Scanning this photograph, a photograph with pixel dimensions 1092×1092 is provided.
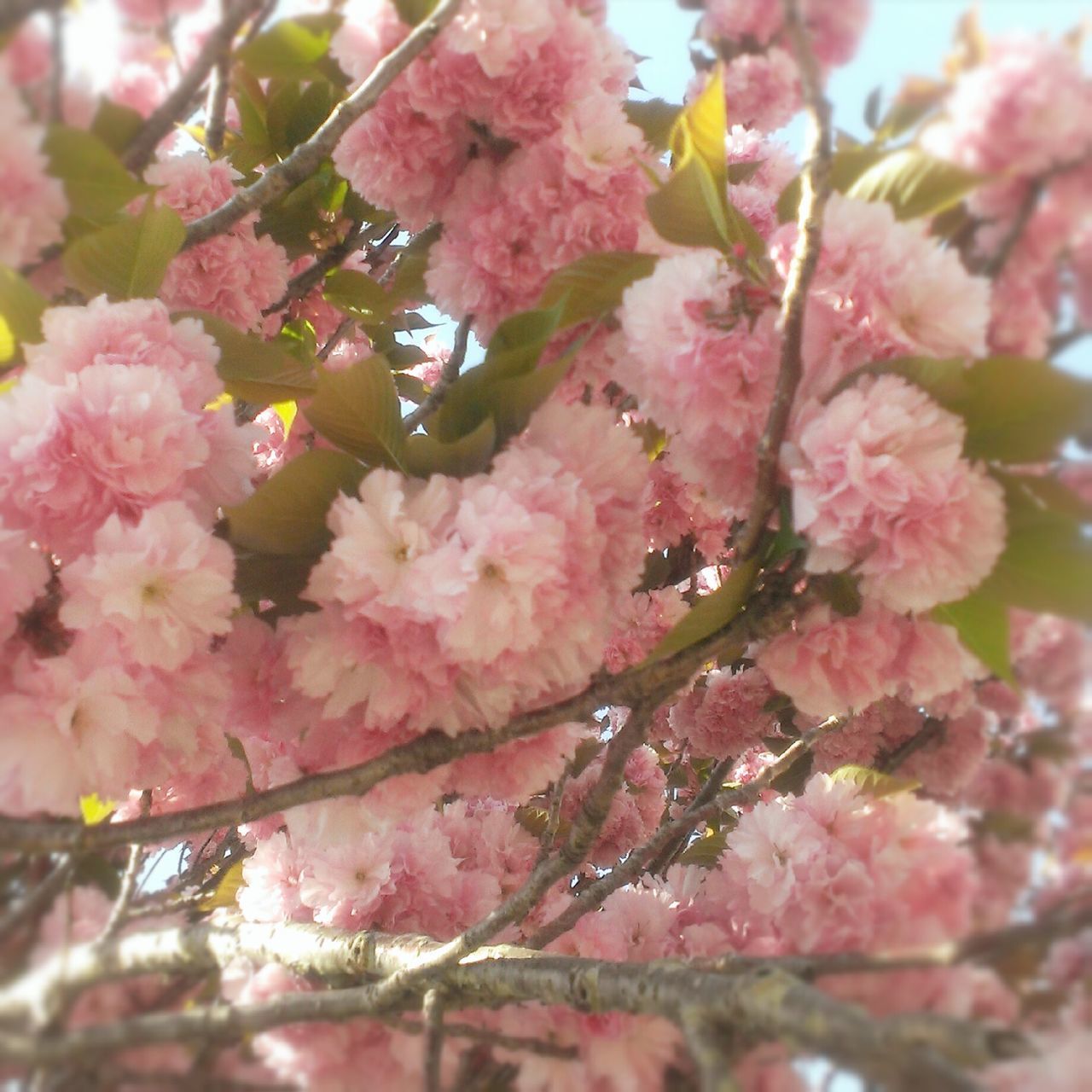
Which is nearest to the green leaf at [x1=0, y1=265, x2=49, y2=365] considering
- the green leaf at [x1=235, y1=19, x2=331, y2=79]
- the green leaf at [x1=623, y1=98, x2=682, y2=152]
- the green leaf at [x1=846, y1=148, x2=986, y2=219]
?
the green leaf at [x1=235, y1=19, x2=331, y2=79]

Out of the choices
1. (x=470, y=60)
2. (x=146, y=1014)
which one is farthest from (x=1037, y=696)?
(x=470, y=60)

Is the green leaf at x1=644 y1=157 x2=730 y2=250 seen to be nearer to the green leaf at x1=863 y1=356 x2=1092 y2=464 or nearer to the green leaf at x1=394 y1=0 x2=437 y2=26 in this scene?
the green leaf at x1=863 y1=356 x2=1092 y2=464

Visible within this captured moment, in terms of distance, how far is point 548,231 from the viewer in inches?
39.0

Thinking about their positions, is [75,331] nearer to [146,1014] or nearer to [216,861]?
[146,1014]

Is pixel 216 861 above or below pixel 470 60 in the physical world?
below

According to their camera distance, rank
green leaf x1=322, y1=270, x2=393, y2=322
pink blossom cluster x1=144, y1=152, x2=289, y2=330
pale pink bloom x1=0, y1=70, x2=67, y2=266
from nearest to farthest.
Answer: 1. pale pink bloom x1=0, y1=70, x2=67, y2=266
2. pink blossom cluster x1=144, y1=152, x2=289, y2=330
3. green leaf x1=322, y1=270, x2=393, y2=322

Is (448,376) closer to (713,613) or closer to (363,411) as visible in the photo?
(363,411)

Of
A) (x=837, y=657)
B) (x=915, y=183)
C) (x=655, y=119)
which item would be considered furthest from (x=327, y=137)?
(x=837, y=657)

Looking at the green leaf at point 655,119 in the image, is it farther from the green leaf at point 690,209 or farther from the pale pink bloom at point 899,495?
the pale pink bloom at point 899,495

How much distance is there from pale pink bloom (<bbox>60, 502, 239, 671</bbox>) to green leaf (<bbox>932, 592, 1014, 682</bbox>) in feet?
1.77

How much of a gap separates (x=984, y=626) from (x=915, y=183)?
1.00 feet

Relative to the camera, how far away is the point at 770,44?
0.70 m

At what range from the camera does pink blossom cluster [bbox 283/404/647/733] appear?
2.33 feet

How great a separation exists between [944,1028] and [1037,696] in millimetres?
223
